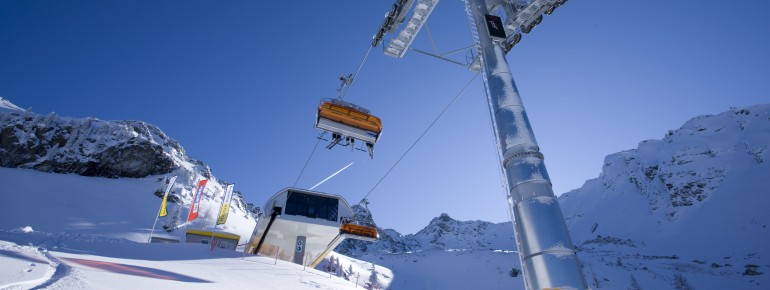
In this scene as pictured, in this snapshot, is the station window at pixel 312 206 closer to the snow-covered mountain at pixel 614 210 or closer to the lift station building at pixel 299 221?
the lift station building at pixel 299 221

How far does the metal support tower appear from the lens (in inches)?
189

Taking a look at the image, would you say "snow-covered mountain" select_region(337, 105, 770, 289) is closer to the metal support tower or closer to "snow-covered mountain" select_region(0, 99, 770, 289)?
"snow-covered mountain" select_region(0, 99, 770, 289)

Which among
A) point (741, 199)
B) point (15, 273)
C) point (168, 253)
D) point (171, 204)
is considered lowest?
point (15, 273)

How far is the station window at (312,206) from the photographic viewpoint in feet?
87.4

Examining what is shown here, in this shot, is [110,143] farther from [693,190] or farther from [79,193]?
[693,190]

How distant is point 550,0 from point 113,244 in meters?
19.7

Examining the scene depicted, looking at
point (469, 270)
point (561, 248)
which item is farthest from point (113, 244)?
point (469, 270)

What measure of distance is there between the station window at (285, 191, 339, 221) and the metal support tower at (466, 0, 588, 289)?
71.9ft

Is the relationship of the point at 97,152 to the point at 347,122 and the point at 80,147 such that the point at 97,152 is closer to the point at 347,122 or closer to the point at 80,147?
the point at 80,147

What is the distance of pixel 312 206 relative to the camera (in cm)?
2728

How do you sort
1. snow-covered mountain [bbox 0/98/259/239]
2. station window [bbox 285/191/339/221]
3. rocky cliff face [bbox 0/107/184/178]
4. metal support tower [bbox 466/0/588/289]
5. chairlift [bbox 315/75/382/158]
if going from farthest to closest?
rocky cliff face [bbox 0/107/184/178]
snow-covered mountain [bbox 0/98/259/239]
station window [bbox 285/191/339/221]
chairlift [bbox 315/75/382/158]
metal support tower [bbox 466/0/588/289]

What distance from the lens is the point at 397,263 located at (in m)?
72.9

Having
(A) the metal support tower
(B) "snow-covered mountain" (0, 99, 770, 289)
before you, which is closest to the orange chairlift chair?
(B) "snow-covered mountain" (0, 99, 770, 289)

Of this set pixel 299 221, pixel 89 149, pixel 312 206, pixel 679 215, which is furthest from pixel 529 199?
pixel 679 215
